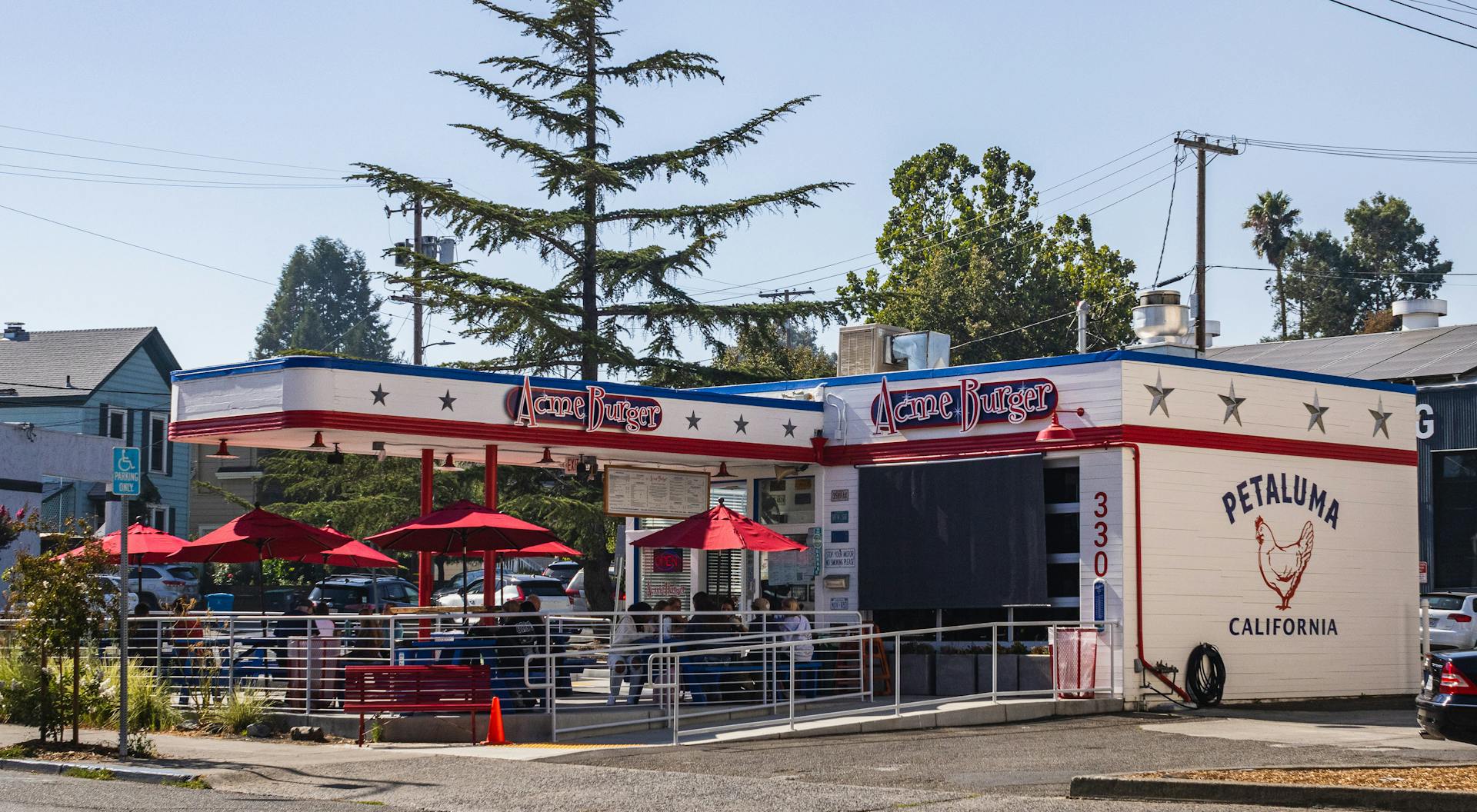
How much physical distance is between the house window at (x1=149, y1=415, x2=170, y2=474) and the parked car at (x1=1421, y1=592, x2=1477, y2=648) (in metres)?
36.6

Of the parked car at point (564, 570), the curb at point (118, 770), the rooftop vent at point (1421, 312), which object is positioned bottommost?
the curb at point (118, 770)

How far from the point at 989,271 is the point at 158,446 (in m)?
28.4

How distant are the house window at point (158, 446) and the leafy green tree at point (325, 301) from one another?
245 ft

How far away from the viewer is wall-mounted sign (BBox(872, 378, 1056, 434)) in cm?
2203

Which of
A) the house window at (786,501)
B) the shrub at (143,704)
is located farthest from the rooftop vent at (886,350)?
the shrub at (143,704)

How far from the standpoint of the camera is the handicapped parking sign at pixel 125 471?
1598 cm

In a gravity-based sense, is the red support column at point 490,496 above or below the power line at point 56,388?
below

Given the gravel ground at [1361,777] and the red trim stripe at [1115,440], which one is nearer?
the gravel ground at [1361,777]

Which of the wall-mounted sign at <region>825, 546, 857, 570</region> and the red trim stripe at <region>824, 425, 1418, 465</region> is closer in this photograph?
the red trim stripe at <region>824, 425, 1418, 465</region>

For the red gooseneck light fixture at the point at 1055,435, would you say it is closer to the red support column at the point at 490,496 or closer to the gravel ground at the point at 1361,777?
the red support column at the point at 490,496

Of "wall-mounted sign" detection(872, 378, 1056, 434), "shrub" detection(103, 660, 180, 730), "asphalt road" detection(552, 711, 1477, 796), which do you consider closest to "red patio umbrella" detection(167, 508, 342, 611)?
"shrub" detection(103, 660, 180, 730)

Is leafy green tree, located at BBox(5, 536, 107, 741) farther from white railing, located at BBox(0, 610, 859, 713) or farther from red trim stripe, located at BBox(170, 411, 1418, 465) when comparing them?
red trim stripe, located at BBox(170, 411, 1418, 465)

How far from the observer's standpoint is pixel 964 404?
22.8m

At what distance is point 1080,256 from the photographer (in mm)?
61438
